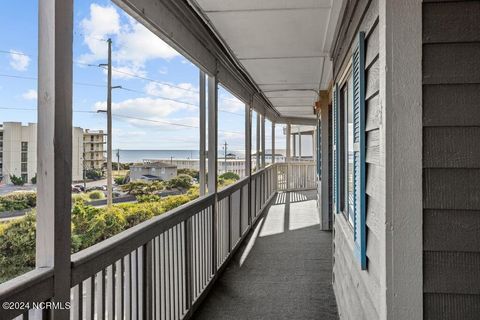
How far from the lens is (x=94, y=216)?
175 centimetres

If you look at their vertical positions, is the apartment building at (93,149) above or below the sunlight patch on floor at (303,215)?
above

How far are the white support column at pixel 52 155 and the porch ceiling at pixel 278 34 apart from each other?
4.29 feet

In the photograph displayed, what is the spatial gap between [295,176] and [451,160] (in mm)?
10797

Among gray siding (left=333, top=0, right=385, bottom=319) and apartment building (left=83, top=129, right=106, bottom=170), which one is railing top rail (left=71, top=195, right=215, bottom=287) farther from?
gray siding (left=333, top=0, right=385, bottom=319)

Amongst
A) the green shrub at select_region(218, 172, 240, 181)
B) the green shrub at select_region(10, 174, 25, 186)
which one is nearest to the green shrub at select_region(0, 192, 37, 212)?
the green shrub at select_region(10, 174, 25, 186)

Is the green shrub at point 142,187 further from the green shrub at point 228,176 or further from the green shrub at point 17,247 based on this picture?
the green shrub at point 228,176

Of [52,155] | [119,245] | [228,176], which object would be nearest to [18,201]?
[52,155]

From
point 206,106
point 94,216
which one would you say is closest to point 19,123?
point 94,216

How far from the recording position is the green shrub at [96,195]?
66.1 inches

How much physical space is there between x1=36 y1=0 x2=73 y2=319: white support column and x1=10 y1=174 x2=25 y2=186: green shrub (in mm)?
53

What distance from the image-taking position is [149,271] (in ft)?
7.23

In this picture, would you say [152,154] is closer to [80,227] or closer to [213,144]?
[80,227]

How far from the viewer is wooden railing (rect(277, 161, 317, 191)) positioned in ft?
38.3

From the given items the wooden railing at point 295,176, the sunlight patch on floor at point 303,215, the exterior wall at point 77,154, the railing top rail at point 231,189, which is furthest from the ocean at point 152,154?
the wooden railing at point 295,176
